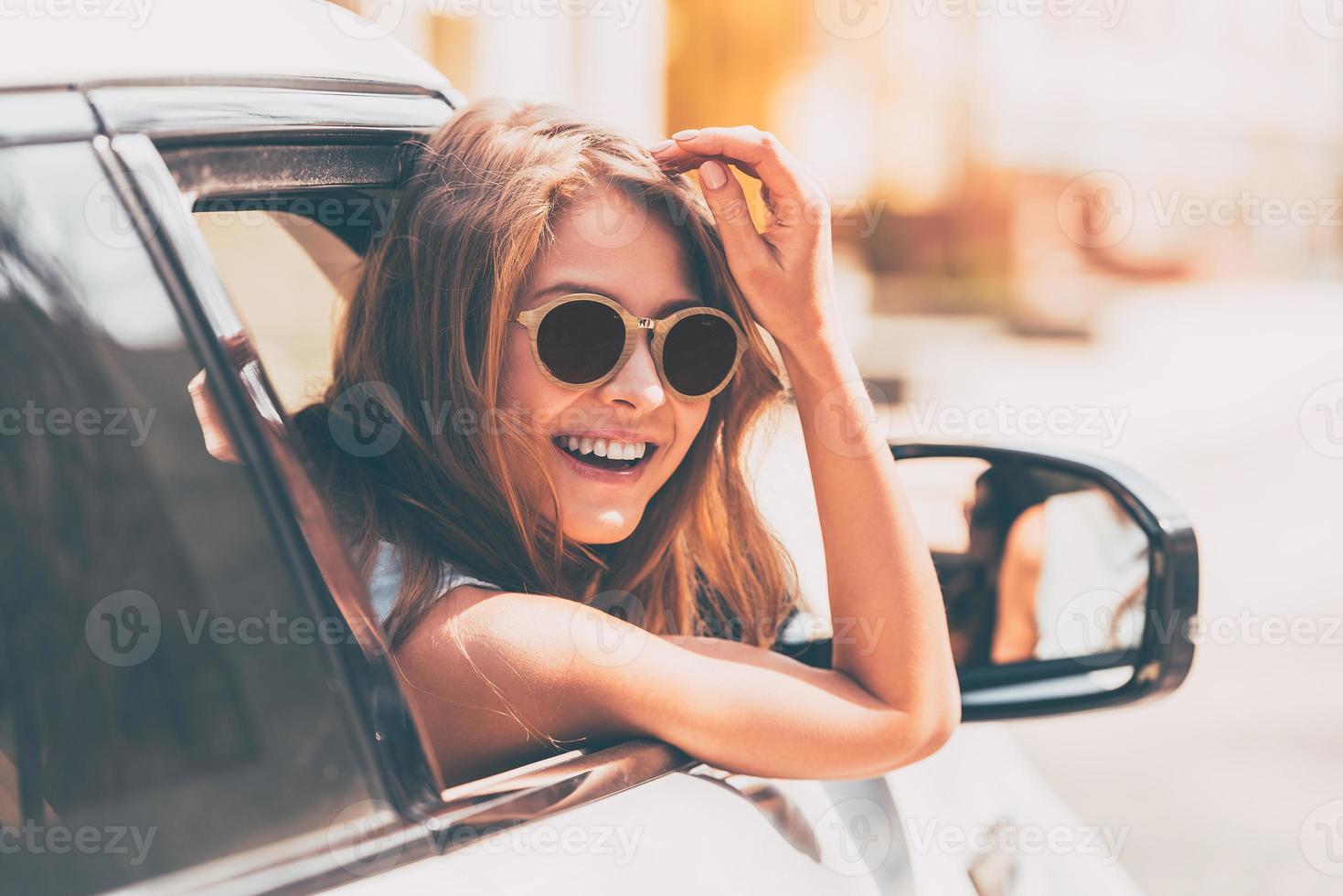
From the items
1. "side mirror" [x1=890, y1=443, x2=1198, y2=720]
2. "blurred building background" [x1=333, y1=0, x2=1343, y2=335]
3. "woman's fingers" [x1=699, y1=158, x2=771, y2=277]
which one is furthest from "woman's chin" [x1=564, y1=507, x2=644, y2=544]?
"blurred building background" [x1=333, y1=0, x2=1343, y2=335]

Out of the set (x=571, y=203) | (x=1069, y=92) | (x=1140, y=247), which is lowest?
(x=1140, y=247)

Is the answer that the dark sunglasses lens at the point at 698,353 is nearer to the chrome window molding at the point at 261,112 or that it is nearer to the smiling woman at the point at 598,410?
the smiling woman at the point at 598,410

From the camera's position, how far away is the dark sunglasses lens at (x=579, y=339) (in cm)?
175

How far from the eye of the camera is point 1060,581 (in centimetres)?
248

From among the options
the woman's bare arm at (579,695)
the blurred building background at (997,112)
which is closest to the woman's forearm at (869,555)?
the woman's bare arm at (579,695)

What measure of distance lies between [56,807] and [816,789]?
0.95m

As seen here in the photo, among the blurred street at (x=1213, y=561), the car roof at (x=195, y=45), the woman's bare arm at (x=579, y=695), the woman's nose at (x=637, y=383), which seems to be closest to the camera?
the car roof at (x=195, y=45)

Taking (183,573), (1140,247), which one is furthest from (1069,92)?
(183,573)

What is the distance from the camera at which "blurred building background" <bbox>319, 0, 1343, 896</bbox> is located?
501 cm

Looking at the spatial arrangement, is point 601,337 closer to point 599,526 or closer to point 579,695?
point 599,526

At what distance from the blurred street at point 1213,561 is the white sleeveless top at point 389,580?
46.6 inches

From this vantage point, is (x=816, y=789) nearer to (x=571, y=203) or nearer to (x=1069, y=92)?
(x=571, y=203)

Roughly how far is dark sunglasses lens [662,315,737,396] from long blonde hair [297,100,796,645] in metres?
0.11

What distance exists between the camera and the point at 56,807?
1.13 meters
